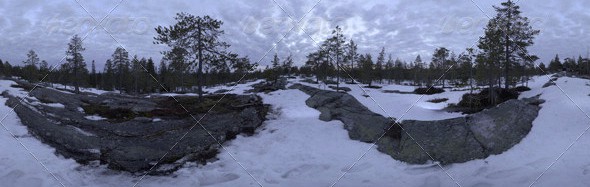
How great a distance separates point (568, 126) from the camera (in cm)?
1016

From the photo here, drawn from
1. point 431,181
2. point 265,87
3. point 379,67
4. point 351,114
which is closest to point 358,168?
point 431,181

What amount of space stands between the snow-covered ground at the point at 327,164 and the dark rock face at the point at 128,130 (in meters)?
0.33

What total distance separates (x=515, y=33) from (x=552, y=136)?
15.3 metres

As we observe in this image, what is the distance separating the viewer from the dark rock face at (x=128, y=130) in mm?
7738

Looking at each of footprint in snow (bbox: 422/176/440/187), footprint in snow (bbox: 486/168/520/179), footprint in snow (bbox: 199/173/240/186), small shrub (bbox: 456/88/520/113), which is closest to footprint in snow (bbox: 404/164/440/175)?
footprint in snow (bbox: 422/176/440/187)

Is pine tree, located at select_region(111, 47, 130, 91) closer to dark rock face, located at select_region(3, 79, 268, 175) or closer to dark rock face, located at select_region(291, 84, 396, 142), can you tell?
dark rock face, located at select_region(3, 79, 268, 175)

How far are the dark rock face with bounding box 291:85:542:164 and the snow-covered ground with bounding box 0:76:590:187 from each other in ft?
1.05

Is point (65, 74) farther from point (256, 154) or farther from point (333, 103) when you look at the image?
point (333, 103)

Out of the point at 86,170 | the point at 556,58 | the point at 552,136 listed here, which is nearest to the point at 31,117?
the point at 86,170

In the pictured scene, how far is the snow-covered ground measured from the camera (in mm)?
6913

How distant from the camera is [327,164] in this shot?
9664mm

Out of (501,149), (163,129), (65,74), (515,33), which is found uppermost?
(515,33)

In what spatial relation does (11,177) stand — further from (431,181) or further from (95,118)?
(431,181)

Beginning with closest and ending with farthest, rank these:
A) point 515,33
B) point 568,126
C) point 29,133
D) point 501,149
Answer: point 29,133, point 501,149, point 568,126, point 515,33
